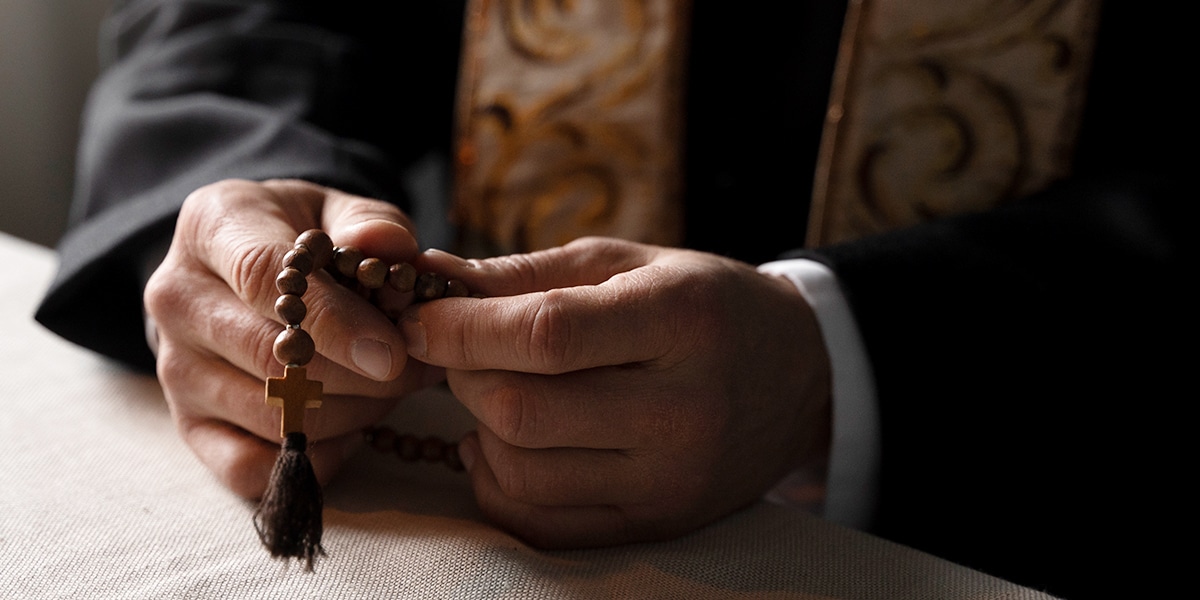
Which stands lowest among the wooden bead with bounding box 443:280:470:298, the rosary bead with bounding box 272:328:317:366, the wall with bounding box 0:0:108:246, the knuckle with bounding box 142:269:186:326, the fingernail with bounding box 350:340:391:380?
the wall with bounding box 0:0:108:246

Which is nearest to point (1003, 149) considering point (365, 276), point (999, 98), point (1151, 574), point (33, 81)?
point (999, 98)

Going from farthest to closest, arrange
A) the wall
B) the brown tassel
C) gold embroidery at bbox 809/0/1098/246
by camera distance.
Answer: the wall → gold embroidery at bbox 809/0/1098/246 → the brown tassel

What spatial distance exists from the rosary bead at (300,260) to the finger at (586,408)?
10 cm

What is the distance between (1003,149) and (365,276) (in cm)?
68

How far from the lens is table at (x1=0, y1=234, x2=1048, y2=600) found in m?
0.43

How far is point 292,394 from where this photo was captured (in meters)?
0.43

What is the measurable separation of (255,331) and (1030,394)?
54 cm

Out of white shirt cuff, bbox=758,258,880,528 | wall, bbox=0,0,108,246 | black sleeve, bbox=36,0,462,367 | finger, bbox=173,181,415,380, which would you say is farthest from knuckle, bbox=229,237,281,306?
wall, bbox=0,0,108,246

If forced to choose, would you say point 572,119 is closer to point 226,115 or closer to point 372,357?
point 226,115

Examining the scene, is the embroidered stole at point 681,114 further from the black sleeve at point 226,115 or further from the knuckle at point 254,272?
the knuckle at point 254,272

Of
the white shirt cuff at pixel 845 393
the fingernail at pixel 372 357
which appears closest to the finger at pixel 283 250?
→ the fingernail at pixel 372 357

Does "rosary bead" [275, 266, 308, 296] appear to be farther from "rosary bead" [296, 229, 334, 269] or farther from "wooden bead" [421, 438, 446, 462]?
"wooden bead" [421, 438, 446, 462]

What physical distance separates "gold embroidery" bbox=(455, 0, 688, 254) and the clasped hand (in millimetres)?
410

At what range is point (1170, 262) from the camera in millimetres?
689
